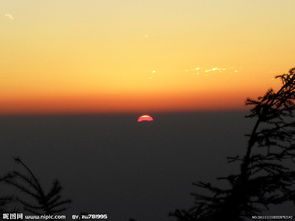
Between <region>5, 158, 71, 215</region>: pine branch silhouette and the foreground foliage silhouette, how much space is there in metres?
1.16

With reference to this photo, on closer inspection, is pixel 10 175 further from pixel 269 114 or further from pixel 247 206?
pixel 269 114

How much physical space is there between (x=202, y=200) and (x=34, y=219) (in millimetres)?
2004

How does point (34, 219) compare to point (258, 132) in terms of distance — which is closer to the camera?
point (258, 132)

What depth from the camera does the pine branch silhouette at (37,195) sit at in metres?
3.61

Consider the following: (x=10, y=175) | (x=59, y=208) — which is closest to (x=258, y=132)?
(x=59, y=208)

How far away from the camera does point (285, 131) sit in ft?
13.2

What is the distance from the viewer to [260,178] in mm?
3799

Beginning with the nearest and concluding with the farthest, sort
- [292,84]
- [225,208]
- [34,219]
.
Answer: [225,208] → [292,84] → [34,219]

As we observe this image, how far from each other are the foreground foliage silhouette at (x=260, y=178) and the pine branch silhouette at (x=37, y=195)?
1.16 m

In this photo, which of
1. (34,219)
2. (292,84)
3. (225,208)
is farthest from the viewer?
(34,219)

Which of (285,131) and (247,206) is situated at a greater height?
(285,131)

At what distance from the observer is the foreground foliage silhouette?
3.75m

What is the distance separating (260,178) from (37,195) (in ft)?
7.37

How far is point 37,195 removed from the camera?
153 inches
